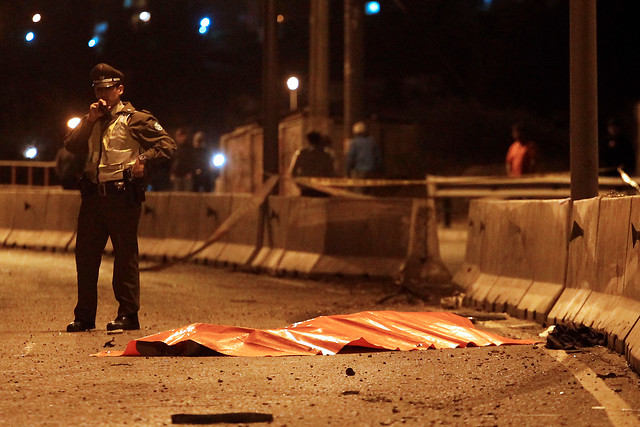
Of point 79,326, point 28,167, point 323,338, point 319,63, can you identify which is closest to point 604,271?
point 323,338

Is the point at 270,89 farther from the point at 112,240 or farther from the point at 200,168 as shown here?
the point at 112,240

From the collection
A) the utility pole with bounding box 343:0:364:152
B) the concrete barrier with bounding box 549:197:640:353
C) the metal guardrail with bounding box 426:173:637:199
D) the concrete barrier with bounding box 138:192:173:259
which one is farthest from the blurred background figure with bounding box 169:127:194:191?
the concrete barrier with bounding box 549:197:640:353

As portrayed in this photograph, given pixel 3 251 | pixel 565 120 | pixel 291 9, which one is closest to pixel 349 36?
pixel 291 9

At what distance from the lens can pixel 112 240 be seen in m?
9.58

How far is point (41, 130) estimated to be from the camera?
960 inches

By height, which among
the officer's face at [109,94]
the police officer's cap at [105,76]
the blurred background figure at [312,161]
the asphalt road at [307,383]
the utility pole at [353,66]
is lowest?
the asphalt road at [307,383]

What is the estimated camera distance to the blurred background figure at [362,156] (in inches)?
811

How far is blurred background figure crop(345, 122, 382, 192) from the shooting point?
20594mm

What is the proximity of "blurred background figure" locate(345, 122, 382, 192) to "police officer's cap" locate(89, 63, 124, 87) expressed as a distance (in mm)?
11117

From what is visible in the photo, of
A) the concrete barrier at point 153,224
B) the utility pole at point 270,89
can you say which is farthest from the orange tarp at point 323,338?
the concrete barrier at point 153,224

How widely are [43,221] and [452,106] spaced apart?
38.6m

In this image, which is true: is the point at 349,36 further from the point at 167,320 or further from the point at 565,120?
the point at 565,120

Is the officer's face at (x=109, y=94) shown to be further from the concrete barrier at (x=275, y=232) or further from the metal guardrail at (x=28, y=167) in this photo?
the metal guardrail at (x=28, y=167)

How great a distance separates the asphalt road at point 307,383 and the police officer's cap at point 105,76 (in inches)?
76.7
